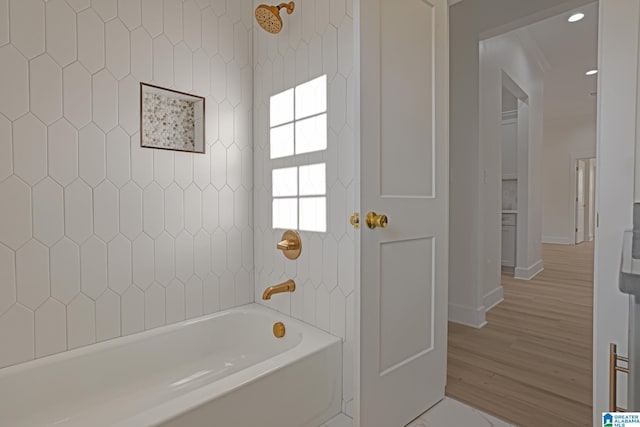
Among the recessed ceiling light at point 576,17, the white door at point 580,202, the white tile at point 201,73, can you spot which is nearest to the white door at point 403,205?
the white tile at point 201,73

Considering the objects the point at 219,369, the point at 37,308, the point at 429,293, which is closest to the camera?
the point at 37,308

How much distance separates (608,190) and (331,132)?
1136 millimetres

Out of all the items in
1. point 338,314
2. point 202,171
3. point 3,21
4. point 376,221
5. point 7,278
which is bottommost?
point 338,314

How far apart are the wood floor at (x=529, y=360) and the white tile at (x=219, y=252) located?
1515mm

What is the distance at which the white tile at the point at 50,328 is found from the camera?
4.77 feet

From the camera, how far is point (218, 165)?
205 cm

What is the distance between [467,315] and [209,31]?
291 cm

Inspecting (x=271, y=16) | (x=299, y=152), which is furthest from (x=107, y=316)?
(x=271, y=16)

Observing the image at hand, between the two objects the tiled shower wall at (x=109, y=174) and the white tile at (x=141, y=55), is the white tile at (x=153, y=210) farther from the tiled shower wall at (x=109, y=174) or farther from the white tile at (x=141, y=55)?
the white tile at (x=141, y=55)

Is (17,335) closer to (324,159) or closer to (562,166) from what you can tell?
(324,159)

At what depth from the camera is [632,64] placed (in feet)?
3.23

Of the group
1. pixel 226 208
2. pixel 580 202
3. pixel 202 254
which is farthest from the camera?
pixel 580 202

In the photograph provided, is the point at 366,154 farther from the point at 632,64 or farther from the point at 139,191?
the point at 139,191

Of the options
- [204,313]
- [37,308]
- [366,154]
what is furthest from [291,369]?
[37,308]
